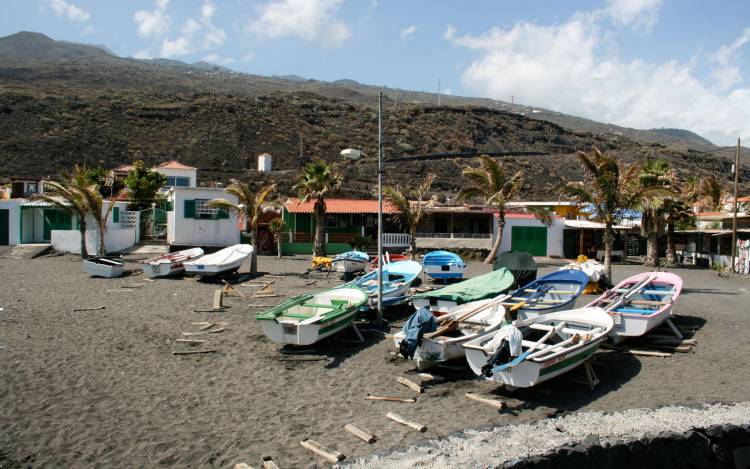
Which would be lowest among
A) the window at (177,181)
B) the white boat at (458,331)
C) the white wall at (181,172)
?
the white boat at (458,331)

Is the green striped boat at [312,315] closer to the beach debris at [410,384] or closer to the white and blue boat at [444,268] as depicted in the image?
the beach debris at [410,384]

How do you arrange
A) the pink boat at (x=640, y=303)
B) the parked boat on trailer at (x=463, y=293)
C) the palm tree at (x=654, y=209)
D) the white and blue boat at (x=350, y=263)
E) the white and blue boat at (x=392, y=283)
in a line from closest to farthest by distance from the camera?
the pink boat at (x=640, y=303) < the parked boat on trailer at (x=463, y=293) < the white and blue boat at (x=392, y=283) < the white and blue boat at (x=350, y=263) < the palm tree at (x=654, y=209)

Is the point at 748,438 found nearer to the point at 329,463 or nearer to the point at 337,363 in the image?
the point at 329,463

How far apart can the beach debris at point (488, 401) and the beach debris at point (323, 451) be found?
281cm

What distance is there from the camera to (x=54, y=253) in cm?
2827

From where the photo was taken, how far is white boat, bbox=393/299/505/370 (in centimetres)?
1020

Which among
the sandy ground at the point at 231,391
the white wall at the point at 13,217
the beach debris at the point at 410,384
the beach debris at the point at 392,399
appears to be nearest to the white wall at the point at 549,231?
the sandy ground at the point at 231,391

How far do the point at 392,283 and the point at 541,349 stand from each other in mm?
7101

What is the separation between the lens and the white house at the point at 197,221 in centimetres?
2973

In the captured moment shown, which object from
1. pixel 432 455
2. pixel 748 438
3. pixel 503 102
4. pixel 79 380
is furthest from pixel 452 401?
pixel 503 102

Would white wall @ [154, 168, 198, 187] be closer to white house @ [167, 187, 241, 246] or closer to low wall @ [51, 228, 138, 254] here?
white house @ [167, 187, 241, 246]

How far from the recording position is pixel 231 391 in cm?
954

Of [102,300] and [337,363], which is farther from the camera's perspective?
[102,300]

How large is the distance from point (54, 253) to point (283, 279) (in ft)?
47.3
